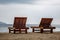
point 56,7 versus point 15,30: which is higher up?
point 56,7

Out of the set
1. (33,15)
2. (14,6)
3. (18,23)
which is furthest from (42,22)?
(14,6)

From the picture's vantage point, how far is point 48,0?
389 inches

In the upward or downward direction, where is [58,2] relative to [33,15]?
upward

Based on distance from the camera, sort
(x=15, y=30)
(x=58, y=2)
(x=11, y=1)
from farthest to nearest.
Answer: (x=11, y=1) < (x=58, y=2) < (x=15, y=30)

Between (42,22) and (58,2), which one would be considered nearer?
(42,22)

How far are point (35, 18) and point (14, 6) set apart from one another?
1378 millimetres

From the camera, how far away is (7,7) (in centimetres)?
1048

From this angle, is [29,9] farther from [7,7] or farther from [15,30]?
[15,30]

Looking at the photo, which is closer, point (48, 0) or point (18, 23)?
point (18, 23)

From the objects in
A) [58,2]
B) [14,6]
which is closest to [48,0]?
[58,2]

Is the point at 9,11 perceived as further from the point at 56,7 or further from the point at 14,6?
the point at 56,7

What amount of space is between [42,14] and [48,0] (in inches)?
33.3

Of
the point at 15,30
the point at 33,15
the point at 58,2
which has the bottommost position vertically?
the point at 15,30

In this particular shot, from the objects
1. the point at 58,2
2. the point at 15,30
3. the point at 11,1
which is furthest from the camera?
the point at 11,1
